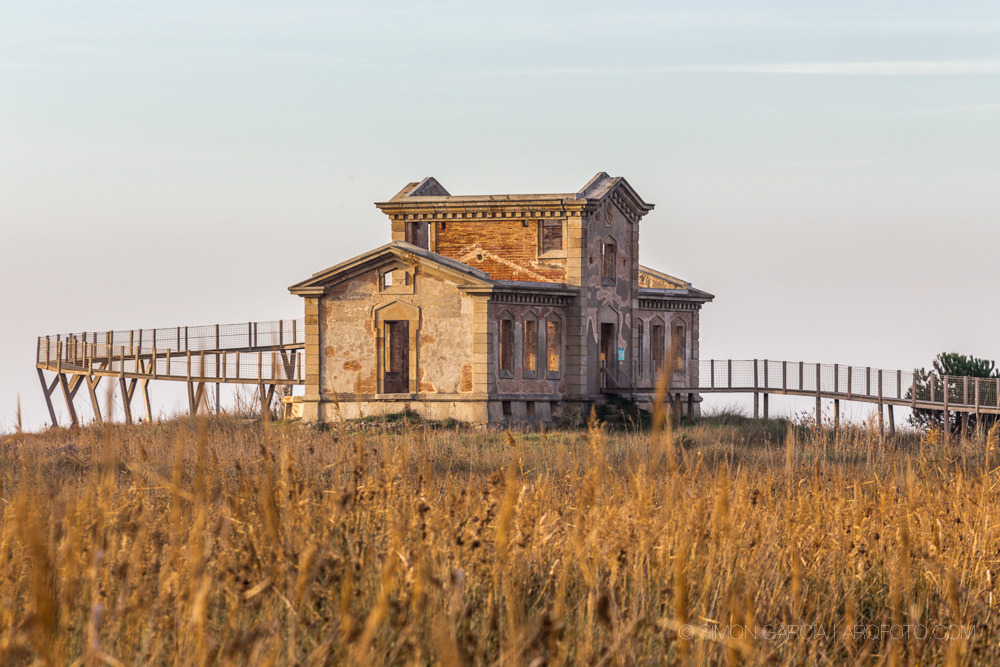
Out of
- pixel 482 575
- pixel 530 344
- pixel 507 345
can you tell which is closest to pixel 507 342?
pixel 507 345

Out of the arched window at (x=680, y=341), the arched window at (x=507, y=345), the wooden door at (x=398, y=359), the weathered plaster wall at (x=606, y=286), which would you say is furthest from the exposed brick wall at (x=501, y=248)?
the arched window at (x=680, y=341)

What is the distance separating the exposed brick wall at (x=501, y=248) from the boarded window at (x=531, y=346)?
195 cm

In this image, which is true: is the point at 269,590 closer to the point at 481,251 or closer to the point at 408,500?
the point at 408,500

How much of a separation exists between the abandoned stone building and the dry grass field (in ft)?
74.2

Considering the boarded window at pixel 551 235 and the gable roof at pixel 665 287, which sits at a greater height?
the boarded window at pixel 551 235

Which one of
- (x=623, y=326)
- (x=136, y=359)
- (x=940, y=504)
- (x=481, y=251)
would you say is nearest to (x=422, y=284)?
(x=481, y=251)

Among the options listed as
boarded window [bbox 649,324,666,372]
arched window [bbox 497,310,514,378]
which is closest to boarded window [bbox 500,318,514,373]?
arched window [bbox 497,310,514,378]

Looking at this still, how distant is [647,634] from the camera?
4.39 meters

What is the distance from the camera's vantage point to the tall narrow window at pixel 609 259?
109ft

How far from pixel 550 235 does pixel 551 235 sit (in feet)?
0.09

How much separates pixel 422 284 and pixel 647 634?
25981 millimetres

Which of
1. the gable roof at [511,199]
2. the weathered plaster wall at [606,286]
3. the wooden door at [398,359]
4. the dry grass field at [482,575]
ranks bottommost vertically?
the dry grass field at [482,575]

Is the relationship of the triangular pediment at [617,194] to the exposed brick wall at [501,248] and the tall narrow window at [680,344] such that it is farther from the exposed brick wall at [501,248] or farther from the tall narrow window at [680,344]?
the tall narrow window at [680,344]

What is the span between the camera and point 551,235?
32312 mm
